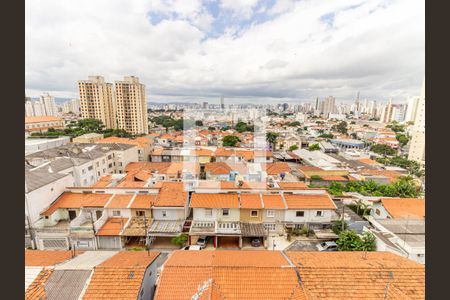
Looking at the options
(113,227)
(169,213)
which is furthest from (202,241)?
(113,227)

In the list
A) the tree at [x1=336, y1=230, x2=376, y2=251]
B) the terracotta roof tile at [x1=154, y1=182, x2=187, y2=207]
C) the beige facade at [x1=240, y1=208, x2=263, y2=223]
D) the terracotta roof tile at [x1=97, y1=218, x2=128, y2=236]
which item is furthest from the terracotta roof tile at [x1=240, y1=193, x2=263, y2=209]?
the terracotta roof tile at [x1=97, y1=218, x2=128, y2=236]

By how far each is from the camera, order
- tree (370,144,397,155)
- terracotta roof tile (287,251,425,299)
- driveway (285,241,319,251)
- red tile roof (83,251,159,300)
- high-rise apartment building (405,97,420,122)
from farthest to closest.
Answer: high-rise apartment building (405,97,420,122)
tree (370,144,397,155)
driveway (285,241,319,251)
terracotta roof tile (287,251,425,299)
red tile roof (83,251,159,300)

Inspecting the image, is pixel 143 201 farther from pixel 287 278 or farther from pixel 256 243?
pixel 287 278

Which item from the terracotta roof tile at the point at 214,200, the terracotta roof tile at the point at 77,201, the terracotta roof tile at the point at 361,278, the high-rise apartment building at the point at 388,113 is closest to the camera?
the terracotta roof tile at the point at 361,278

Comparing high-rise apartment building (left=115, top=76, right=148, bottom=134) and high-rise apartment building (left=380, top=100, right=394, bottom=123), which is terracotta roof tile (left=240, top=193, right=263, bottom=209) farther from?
high-rise apartment building (left=380, top=100, right=394, bottom=123)

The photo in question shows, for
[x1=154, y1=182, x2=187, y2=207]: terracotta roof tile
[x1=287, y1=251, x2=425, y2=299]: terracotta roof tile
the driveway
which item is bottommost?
the driveway

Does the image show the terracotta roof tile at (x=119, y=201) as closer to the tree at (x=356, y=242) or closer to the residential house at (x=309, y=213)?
the residential house at (x=309, y=213)

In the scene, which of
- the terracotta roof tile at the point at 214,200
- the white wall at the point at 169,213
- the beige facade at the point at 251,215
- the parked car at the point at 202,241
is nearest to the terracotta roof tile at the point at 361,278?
the beige facade at the point at 251,215

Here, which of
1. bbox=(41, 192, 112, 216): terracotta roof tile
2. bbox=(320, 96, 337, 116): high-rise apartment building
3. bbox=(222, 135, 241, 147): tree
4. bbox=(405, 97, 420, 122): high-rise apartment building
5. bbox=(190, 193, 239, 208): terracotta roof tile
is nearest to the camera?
bbox=(190, 193, 239, 208): terracotta roof tile
